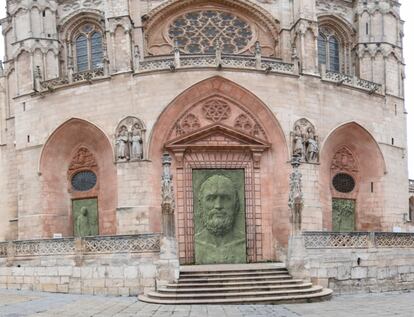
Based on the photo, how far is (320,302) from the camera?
48.4ft

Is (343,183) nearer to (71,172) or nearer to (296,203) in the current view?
(296,203)

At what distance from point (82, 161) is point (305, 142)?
30.6 feet

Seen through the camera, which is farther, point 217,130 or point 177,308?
point 217,130

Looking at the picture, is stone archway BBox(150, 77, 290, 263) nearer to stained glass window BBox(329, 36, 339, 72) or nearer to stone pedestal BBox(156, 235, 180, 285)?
stone pedestal BBox(156, 235, 180, 285)

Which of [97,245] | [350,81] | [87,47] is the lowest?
[97,245]

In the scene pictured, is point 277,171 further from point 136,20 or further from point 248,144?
point 136,20

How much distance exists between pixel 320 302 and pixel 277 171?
734cm

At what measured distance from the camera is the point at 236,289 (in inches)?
590

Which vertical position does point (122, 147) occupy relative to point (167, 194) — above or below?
above

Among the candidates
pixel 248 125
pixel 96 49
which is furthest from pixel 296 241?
pixel 96 49

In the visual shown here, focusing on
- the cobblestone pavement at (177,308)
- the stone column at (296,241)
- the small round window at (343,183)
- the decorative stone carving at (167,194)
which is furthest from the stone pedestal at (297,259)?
the small round window at (343,183)

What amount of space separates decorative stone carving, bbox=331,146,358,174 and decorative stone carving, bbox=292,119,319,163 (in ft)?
8.85

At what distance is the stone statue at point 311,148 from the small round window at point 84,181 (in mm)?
8863

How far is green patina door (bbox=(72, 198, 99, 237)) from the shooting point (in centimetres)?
2200
